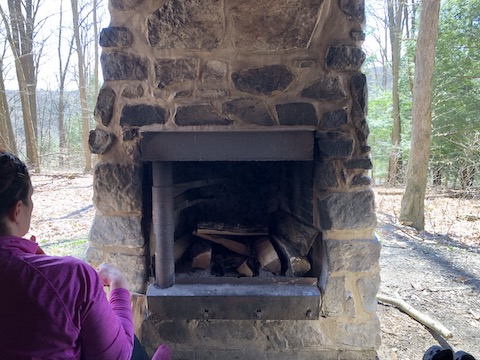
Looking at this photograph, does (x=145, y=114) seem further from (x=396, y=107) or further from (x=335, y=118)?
(x=396, y=107)

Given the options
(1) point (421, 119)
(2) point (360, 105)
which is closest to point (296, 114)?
(2) point (360, 105)

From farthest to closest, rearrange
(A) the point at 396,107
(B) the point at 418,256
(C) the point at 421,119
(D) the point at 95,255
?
(A) the point at 396,107 < (C) the point at 421,119 < (B) the point at 418,256 < (D) the point at 95,255

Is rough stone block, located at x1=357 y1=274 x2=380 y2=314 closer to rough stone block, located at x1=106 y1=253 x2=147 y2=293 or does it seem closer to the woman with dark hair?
rough stone block, located at x1=106 y1=253 x2=147 y2=293

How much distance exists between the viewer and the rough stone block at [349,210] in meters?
1.80

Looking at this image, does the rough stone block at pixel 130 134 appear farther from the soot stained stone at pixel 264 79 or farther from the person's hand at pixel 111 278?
the person's hand at pixel 111 278

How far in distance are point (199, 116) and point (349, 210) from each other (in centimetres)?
94

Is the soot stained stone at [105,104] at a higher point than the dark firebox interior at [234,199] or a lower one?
higher

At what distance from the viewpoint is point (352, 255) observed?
5.93 feet

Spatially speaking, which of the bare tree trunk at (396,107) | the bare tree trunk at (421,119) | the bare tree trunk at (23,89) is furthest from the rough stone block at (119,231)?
the bare tree trunk at (396,107)

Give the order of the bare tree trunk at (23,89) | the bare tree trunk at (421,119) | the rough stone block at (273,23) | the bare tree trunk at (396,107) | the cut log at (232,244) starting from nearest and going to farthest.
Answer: the rough stone block at (273,23) < the cut log at (232,244) < the bare tree trunk at (421,119) < the bare tree trunk at (23,89) < the bare tree trunk at (396,107)

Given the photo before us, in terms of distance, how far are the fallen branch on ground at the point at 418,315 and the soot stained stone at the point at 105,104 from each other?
2296 millimetres

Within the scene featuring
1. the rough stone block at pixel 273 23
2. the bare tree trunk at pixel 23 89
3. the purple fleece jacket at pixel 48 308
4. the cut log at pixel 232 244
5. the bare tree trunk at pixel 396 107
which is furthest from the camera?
the bare tree trunk at pixel 396 107

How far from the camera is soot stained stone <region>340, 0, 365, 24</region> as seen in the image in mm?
1677

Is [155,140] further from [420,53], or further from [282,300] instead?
[420,53]
